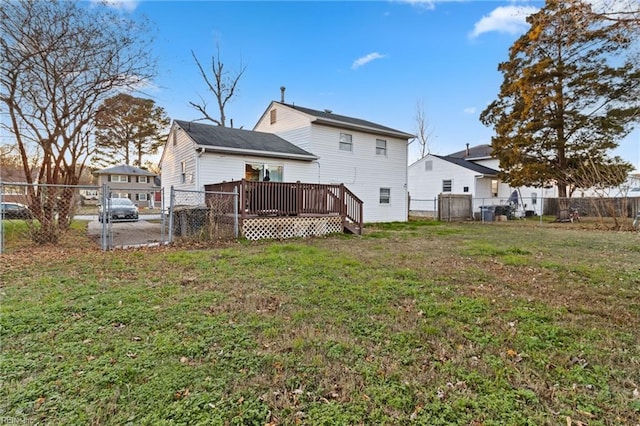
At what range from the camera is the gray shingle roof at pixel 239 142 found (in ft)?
40.3

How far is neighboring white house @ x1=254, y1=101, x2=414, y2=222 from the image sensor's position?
14875 mm

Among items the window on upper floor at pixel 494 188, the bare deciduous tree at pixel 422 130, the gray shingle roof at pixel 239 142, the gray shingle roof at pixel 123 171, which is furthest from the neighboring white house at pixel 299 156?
the gray shingle roof at pixel 123 171

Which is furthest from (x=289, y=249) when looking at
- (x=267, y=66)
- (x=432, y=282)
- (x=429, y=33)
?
(x=267, y=66)

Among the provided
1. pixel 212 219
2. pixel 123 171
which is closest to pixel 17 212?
pixel 212 219

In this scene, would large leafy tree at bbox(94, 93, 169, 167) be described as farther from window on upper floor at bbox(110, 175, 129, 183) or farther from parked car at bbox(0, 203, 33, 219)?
parked car at bbox(0, 203, 33, 219)

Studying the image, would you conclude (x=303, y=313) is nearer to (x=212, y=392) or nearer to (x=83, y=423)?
(x=212, y=392)

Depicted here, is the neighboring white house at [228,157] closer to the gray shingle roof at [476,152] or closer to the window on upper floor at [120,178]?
the gray shingle roof at [476,152]

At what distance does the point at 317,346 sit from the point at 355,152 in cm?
1381

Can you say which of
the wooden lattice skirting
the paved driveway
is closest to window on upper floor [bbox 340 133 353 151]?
the wooden lattice skirting

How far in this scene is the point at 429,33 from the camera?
12141mm

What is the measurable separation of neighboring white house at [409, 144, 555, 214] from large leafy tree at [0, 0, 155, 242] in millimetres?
19036

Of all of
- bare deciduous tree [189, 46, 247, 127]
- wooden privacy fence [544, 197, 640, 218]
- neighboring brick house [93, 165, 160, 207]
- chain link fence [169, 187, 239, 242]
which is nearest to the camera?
chain link fence [169, 187, 239, 242]

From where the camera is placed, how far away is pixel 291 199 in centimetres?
1033

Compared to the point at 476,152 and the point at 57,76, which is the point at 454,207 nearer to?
the point at 476,152
